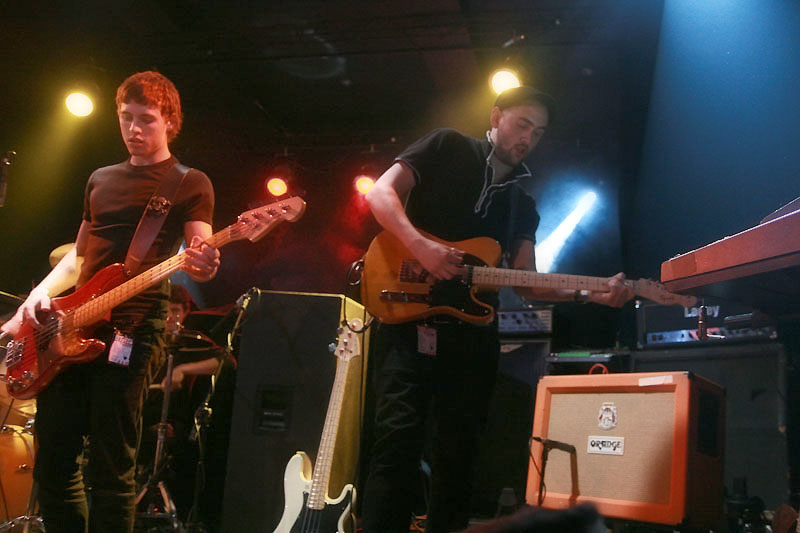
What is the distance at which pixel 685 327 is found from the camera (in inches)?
166

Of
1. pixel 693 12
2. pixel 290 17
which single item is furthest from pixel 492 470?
pixel 290 17

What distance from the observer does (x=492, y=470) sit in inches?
182

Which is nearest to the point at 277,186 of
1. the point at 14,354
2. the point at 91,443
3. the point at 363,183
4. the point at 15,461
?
the point at 363,183

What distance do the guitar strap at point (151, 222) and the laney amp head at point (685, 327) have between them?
2958 millimetres

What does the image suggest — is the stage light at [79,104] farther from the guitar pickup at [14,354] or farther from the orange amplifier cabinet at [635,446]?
the orange amplifier cabinet at [635,446]

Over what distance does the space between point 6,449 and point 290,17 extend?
436 cm

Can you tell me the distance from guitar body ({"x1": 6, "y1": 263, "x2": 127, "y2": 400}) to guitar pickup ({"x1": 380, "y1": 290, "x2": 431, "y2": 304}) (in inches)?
41.7

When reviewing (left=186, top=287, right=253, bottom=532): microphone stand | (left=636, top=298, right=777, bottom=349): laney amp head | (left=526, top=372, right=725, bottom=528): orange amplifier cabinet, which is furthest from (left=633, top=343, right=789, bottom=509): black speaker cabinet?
(left=186, top=287, right=253, bottom=532): microphone stand

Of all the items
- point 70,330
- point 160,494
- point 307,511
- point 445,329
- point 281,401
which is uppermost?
point 445,329

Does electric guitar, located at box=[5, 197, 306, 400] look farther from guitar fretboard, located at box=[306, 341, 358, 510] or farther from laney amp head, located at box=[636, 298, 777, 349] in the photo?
laney amp head, located at box=[636, 298, 777, 349]

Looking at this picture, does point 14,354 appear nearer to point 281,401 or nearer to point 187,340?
point 281,401

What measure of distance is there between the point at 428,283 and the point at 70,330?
1.38 metres

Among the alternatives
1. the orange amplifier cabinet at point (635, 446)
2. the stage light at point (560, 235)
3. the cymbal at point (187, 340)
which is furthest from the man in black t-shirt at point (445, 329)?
the stage light at point (560, 235)

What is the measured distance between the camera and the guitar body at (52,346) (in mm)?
2393
